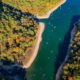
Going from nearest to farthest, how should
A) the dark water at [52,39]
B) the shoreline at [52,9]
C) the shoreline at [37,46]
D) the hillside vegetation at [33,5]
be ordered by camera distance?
the dark water at [52,39], the shoreline at [37,46], the shoreline at [52,9], the hillside vegetation at [33,5]

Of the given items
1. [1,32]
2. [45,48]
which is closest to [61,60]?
[45,48]

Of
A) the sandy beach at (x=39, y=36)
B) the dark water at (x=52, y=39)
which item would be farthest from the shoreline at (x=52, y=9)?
the dark water at (x=52, y=39)

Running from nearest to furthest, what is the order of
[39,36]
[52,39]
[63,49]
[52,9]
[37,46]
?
[63,49] < [37,46] < [52,39] < [39,36] < [52,9]

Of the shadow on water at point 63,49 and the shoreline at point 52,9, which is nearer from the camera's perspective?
the shadow on water at point 63,49

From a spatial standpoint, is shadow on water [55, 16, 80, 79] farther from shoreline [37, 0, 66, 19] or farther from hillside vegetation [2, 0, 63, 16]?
hillside vegetation [2, 0, 63, 16]

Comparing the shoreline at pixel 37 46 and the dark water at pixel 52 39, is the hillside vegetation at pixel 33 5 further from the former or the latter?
the shoreline at pixel 37 46

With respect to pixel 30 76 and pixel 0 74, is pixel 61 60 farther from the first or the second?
pixel 0 74

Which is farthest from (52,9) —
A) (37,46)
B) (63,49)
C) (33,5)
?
(63,49)

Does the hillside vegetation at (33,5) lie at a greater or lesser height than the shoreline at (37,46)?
greater

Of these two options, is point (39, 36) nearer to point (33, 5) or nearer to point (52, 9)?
point (52, 9)

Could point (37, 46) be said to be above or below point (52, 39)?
below
